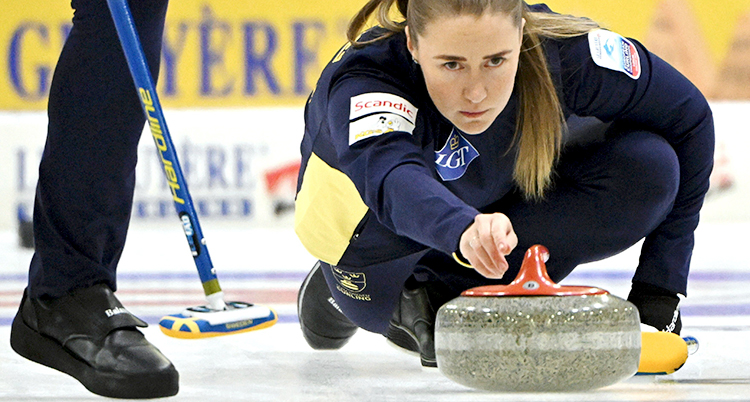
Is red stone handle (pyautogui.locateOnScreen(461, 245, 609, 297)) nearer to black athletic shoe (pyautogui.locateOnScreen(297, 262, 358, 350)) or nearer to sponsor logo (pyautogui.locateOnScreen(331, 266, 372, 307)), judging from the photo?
sponsor logo (pyautogui.locateOnScreen(331, 266, 372, 307))

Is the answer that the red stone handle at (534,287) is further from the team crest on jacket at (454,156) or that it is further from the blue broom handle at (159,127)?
the blue broom handle at (159,127)

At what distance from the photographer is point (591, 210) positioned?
4.94ft

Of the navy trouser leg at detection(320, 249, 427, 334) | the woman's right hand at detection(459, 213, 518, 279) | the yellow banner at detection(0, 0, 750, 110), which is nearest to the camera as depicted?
the woman's right hand at detection(459, 213, 518, 279)

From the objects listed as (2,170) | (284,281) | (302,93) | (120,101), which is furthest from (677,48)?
(120,101)

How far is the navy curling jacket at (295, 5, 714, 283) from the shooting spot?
111 cm

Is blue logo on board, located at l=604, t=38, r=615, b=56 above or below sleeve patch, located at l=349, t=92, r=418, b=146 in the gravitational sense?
above

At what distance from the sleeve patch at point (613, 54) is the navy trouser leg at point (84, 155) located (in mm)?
611

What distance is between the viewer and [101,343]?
125cm

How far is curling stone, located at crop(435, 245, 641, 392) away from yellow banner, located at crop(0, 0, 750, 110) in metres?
4.05

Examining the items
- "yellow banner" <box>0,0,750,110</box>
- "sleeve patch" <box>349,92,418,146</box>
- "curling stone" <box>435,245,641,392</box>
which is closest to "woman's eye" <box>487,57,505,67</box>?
"sleeve patch" <box>349,92,418,146</box>

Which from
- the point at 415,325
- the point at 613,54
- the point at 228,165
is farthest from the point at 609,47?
the point at 228,165

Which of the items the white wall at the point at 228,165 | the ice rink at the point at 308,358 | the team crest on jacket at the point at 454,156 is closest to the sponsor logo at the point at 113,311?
the ice rink at the point at 308,358

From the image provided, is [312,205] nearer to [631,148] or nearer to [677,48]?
[631,148]

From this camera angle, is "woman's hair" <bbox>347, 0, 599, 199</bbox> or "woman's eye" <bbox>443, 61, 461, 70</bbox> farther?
"woman's hair" <bbox>347, 0, 599, 199</bbox>
